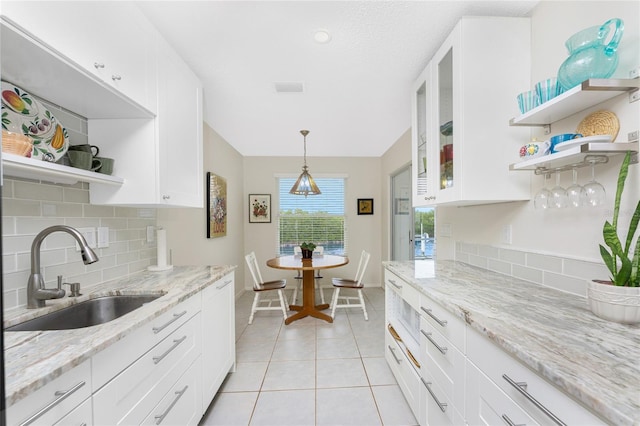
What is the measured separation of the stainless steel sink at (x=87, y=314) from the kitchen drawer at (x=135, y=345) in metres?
0.20

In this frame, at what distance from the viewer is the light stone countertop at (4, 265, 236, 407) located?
764 millimetres

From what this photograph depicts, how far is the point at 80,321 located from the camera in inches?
55.6

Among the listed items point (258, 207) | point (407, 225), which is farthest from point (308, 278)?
point (258, 207)

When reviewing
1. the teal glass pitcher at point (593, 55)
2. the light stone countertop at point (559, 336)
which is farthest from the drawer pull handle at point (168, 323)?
the teal glass pitcher at point (593, 55)

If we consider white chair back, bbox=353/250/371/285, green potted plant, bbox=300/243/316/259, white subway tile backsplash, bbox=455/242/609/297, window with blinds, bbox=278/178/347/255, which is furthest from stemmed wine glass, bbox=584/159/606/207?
window with blinds, bbox=278/178/347/255

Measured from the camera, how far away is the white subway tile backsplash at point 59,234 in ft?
4.09

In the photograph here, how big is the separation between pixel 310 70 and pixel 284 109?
0.82m

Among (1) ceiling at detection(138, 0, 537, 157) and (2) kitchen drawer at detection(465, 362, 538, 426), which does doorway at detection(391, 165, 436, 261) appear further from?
(2) kitchen drawer at detection(465, 362, 538, 426)

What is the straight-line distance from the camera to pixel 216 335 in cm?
193

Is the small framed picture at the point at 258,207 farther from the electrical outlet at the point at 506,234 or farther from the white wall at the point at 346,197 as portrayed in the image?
the electrical outlet at the point at 506,234

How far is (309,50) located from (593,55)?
1.47m

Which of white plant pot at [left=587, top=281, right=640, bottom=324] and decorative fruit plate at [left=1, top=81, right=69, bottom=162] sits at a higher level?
decorative fruit plate at [left=1, top=81, right=69, bottom=162]

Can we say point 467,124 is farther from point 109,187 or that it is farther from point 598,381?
point 109,187

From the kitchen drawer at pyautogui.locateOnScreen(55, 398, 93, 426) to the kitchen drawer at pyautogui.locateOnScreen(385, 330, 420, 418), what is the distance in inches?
59.1
